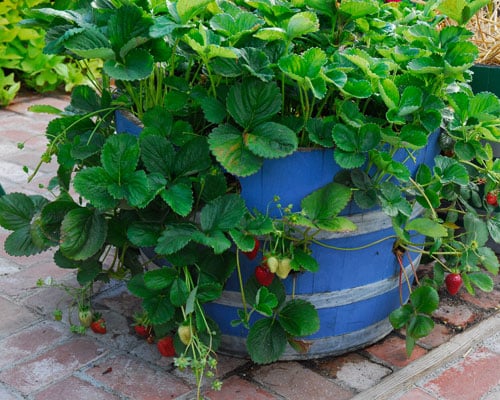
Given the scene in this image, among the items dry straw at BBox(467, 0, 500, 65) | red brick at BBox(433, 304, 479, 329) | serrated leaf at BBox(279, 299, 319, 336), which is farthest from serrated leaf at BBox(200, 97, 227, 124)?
dry straw at BBox(467, 0, 500, 65)

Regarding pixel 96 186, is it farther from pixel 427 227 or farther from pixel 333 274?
pixel 427 227

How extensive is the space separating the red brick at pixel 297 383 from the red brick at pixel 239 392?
1.1 inches

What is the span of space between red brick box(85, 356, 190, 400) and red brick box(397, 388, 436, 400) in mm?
510

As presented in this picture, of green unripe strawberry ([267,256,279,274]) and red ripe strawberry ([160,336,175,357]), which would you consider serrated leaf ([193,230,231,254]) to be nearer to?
green unripe strawberry ([267,256,279,274])

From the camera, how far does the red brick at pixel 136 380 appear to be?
66.7 inches

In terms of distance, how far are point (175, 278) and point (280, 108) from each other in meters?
0.44

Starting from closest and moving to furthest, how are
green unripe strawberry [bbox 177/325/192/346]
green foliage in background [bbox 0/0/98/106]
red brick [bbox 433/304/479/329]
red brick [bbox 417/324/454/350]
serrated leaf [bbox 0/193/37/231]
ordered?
green unripe strawberry [bbox 177/325/192/346] < serrated leaf [bbox 0/193/37/231] < red brick [bbox 417/324/454/350] < red brick [bbox 433/304/479/329] < green foliage in background [bbox 0/0/98/106]

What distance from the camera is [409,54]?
67.6 inches

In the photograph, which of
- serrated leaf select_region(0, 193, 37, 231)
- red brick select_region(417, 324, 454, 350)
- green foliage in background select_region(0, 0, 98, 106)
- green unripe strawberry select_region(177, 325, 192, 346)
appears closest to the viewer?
green unripe strawberry select_region(177, 325, 192, 346)

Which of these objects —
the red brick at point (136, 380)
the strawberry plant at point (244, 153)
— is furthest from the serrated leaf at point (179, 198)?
the red brick at point (136, 380)

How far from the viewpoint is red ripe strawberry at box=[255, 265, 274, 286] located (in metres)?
1.61

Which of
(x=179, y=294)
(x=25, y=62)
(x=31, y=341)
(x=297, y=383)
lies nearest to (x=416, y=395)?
(x=297, y=383)

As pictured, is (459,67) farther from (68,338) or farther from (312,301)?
(68,338)

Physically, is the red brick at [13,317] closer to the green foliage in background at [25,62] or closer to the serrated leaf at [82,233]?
the serrated leaf at [82,233]
